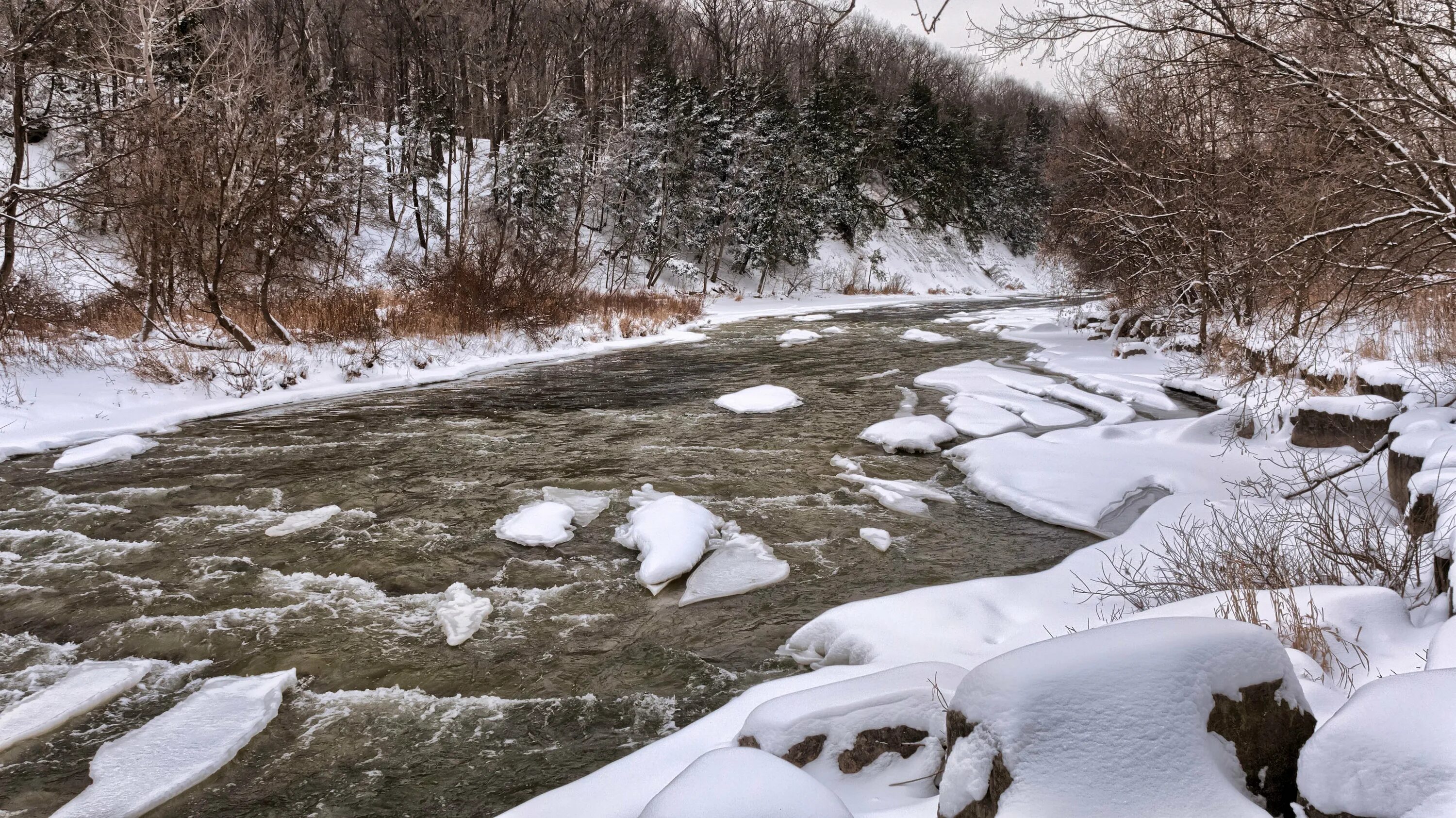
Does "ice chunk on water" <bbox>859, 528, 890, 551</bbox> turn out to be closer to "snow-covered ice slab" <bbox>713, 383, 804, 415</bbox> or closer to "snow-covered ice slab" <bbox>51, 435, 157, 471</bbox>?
"snow-covered ice slab" <bbox>713, 383, 804, 415</bbox>

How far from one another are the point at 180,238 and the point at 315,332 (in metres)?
2.40

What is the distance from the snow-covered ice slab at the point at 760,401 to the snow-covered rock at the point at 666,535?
357cm

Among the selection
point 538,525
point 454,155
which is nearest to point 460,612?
point 538,525

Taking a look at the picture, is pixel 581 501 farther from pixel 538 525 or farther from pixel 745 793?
pixel 745 793

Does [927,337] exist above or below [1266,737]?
above

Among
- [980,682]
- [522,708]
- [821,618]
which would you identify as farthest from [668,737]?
[980,682]

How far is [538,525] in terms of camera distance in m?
5.36

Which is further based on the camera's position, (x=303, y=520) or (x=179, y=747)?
(x=303, y=520)

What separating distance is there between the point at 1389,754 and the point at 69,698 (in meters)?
4.57

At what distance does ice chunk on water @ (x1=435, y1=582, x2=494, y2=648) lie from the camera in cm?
393

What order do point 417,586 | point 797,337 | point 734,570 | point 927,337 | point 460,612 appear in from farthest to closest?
point 797,337 < point 927,337 < point 734,570 < point 417,586 < point 460,612

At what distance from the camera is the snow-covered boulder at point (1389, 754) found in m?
1.43

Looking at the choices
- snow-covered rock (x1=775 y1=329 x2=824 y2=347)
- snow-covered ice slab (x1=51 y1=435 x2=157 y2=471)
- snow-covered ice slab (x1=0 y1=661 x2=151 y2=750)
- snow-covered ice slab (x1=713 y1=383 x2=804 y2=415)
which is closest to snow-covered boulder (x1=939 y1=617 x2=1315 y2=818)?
snow-covered ice slab (x1=0 y1=661 x2=151 y2=750)

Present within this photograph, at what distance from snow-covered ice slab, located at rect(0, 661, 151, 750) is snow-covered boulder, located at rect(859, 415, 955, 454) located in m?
Result: 6.05
